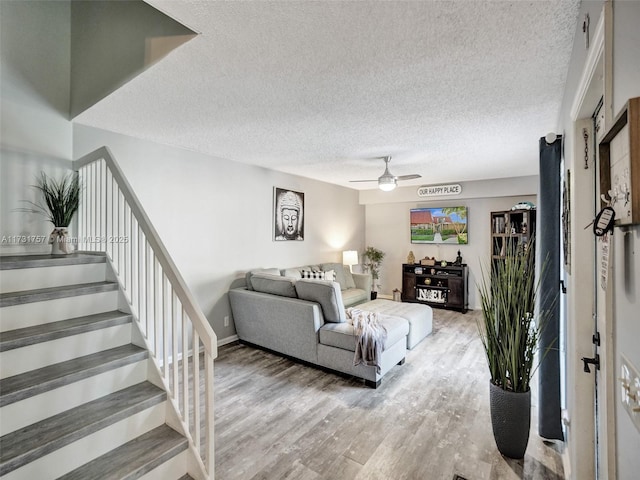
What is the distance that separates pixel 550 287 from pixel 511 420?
88cm

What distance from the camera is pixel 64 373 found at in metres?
1.61

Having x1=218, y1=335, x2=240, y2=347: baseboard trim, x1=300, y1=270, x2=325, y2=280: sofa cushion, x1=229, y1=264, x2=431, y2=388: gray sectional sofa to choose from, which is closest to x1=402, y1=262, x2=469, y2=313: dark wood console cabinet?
x1=229, y1=264, x2=431, y2=388: gray sectional sofa

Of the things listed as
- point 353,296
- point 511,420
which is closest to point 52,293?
point 511,420

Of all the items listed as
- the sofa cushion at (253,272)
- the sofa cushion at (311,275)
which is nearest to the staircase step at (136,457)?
the sofa cushion at (253,272)

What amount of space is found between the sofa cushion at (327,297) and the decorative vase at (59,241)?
2100 mm

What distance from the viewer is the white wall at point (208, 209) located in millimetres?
3250

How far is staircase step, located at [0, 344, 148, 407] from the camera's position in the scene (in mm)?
1447

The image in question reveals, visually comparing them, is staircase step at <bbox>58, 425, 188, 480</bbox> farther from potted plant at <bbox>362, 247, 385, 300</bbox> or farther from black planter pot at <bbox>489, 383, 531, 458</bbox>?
potted plant at <bbox>362, 247, 385, 300</bbox>

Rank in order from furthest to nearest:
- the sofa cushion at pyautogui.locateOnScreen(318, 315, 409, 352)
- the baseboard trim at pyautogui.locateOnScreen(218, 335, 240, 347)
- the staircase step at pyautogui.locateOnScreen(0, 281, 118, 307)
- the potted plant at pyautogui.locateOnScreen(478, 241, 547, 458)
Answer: the baseboard trim at pyautogui.locateOnScreen(218, 335, 240, 347)
the sofa cushion at pyautogui.locateOnScreen(318, 315, 409, 352)
the potted plant at pyautogui.locateOnScreen(478, 241, 547, 458)
the staircase step at pyautogui.locateOnScreen(0, 281, 118, 307)

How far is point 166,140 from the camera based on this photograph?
10.8 ft

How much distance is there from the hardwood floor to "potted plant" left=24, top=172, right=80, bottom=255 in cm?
180

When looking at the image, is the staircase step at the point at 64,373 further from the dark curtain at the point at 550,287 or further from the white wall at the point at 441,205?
the white wall at the point at 441,205

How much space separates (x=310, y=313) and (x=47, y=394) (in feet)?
6.89

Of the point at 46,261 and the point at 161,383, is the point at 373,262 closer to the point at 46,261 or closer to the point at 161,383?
the point at 161,383
